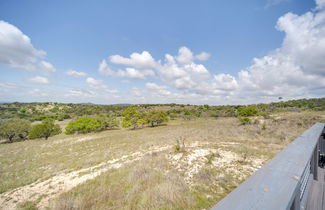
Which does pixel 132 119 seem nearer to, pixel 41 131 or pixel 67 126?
pixel 67 126

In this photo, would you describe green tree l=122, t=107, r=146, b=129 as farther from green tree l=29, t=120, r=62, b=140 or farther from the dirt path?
the dirt path

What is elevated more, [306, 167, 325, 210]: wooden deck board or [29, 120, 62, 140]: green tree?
[306, 167, 325, 210]: wooden deck board

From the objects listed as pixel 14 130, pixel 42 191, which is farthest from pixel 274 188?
pixel 14 130

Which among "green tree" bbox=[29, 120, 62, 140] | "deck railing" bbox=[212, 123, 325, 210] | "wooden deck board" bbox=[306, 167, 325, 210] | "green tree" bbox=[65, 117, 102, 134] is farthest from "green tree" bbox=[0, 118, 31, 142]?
"wooden deck board" bbox=[306, 167, 325, 210]

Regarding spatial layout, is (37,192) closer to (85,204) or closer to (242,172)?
(85,204)

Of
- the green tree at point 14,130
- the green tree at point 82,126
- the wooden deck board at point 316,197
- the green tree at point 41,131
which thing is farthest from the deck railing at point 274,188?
the green tree at point 14,130

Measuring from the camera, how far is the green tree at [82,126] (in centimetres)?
2694

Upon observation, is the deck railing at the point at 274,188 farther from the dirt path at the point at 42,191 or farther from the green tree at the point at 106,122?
the green tree at the point at 106,122

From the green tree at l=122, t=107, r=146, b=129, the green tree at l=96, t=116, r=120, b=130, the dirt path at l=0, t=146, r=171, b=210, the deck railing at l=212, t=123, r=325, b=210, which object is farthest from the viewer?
the green tree at l=96, t=116, r=120, b=130

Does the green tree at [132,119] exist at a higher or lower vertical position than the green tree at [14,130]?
higher

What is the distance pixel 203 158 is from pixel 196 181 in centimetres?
255

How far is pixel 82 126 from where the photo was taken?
27.7m

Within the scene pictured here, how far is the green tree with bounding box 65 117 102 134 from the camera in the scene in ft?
88.4

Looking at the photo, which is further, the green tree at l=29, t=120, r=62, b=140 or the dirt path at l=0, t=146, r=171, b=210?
the green tree at l=29, t=120, r=62, b=140
